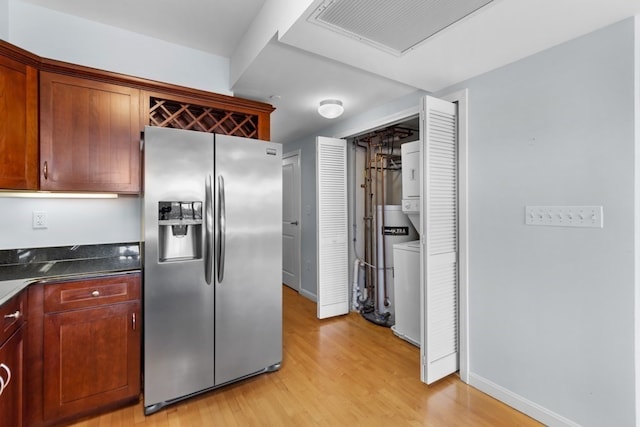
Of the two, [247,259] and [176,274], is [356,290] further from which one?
[176,274]

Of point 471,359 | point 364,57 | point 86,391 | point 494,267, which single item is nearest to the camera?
point 86,391

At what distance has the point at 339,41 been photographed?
1.66 m

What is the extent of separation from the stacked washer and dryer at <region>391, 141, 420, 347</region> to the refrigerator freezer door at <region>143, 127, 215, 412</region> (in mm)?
1752

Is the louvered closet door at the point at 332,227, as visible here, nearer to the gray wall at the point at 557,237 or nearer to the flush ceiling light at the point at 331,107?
the flush ceiling light at the point at 331,107

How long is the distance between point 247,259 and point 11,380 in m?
1.26

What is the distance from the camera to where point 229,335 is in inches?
82.0

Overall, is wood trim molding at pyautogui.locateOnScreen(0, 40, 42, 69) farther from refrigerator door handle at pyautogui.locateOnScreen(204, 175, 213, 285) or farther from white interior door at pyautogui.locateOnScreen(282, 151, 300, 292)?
white interior door at pyautogui.locateOnScreen(282, 151, 300, 292)

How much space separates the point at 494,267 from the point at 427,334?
2.11 feet

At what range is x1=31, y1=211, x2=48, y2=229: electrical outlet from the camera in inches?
79.2

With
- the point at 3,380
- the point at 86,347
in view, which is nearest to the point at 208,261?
the point at 86,347

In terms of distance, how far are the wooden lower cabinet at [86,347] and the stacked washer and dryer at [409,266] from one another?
2.17 metres

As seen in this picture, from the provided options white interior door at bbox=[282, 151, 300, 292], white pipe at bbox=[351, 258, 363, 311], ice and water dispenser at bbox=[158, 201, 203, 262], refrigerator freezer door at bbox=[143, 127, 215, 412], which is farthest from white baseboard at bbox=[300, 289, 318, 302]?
ice and water dispenser at bbox=[158, 201, 203, 262]

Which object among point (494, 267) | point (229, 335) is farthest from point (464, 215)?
point (229, 335)

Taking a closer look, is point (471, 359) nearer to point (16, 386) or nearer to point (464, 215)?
point (464, 215)
